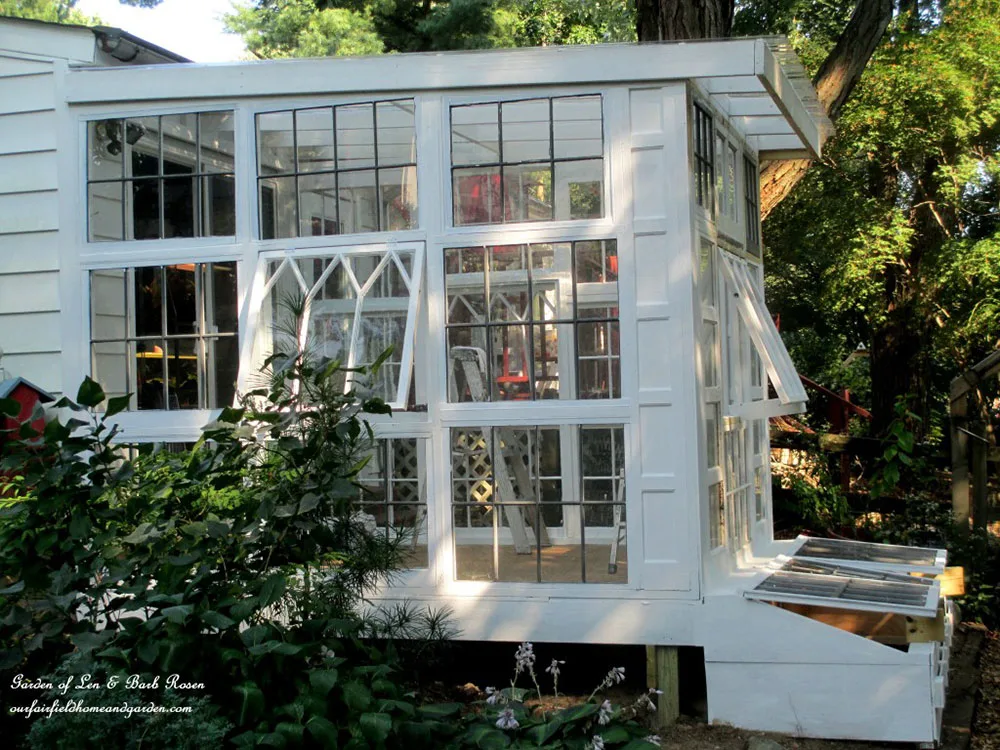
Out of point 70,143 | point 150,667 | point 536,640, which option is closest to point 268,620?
point 150,667

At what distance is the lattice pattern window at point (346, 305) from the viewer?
6414 mm

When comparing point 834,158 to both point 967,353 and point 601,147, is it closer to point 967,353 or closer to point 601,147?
point 967,353

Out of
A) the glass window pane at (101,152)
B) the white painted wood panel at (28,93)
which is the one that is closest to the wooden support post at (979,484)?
the glass window pane at (101,152)

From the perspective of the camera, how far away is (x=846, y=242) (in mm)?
11367

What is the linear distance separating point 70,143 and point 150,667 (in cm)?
369

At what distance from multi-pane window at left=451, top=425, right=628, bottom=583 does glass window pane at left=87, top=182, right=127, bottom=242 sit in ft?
7.99

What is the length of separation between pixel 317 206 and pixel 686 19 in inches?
165

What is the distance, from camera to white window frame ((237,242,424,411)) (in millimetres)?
6270

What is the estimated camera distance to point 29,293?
327 inches

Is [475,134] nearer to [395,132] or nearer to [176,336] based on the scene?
[395,132]

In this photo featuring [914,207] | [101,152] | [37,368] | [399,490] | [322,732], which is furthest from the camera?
[914,207]

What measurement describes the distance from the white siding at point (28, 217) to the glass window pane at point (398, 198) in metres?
3.00

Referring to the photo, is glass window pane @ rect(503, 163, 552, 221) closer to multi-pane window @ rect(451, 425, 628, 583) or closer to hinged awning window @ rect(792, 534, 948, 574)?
multi-pane window @ rect(451, 425, 628, 583)

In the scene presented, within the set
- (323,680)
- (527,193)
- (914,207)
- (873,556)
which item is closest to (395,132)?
(527,193)
